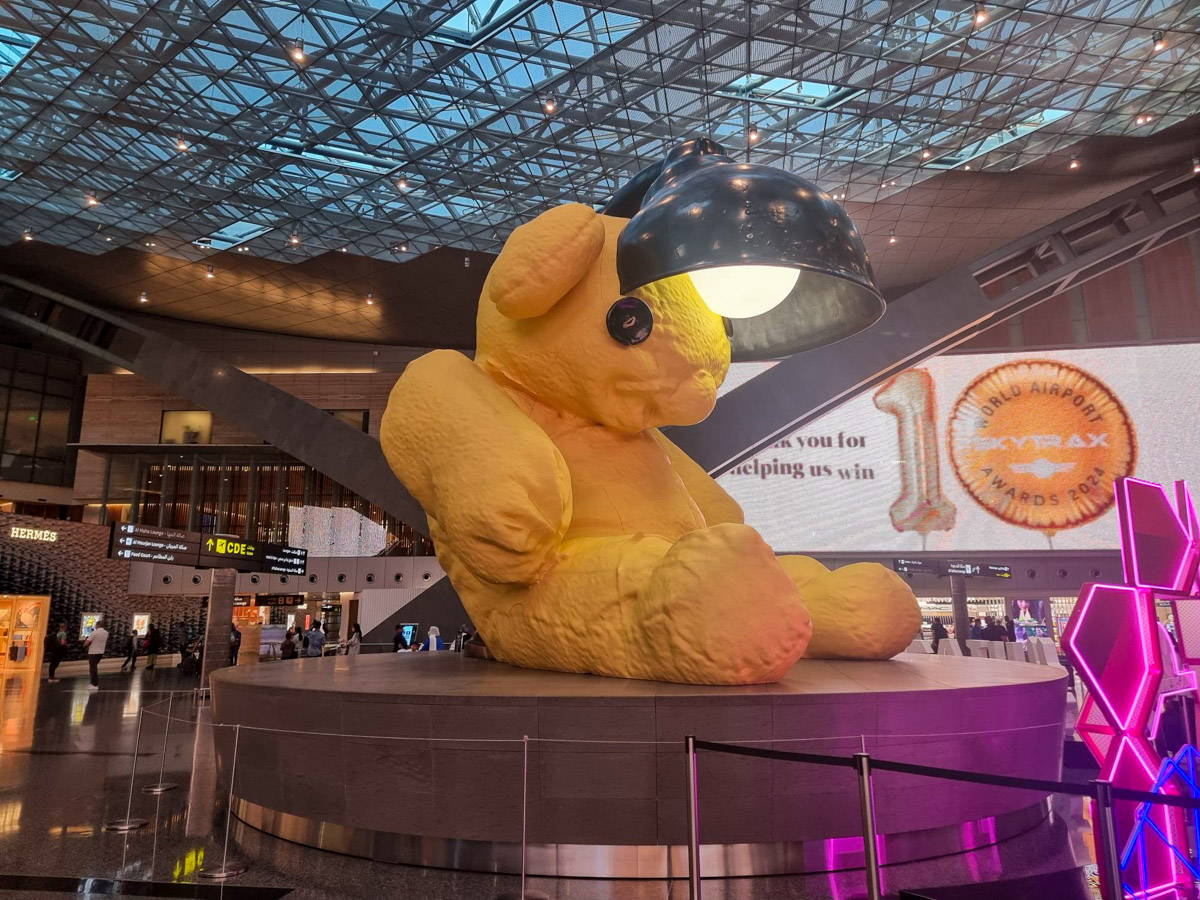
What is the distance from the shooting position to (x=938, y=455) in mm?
15625

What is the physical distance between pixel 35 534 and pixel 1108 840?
67.4 feet

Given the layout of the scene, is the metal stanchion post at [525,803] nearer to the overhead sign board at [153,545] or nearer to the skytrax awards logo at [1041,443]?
the overhead sign board at [153,545]

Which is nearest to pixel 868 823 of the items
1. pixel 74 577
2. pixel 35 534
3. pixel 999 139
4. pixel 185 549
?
pixel 185 549

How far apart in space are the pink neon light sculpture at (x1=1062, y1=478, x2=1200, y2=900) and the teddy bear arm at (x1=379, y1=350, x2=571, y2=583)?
231 centimetres

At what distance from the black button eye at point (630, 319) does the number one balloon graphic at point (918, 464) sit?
43.6 ft

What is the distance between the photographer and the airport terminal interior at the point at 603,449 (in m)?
3.03

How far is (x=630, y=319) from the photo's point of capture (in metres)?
3.86

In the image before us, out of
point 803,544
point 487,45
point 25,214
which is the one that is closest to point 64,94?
point 25,214

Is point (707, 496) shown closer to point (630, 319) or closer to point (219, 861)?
point (630, 319)

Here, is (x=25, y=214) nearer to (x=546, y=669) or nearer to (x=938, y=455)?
(x=546, y=669)

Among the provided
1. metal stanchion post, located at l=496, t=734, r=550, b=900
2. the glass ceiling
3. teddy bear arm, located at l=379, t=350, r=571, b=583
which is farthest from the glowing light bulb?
the glass ceiling

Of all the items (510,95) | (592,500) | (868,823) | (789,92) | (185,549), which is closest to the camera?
(868,823)

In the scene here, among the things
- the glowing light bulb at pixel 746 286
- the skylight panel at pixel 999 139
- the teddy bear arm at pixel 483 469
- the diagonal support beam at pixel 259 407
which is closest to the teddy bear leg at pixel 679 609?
the teddy bear arm at pixel 483 469

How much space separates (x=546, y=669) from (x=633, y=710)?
1230mm
